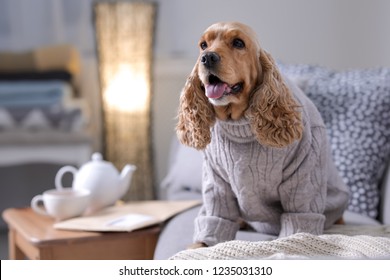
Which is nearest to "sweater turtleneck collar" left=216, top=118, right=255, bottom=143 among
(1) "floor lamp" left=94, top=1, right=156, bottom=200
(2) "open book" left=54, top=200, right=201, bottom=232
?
(2) "open book" left=54, top=200, right=201, bottom=232

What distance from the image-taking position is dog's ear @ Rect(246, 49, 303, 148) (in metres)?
1.10

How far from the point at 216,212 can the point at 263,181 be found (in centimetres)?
14

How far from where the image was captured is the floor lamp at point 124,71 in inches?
96.7

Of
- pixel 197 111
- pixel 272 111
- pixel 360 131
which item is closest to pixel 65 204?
Answer: pixel 197 111

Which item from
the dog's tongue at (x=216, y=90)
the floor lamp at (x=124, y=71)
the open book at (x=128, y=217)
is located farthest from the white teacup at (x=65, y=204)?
the floor lamp at (x=124, y=71)

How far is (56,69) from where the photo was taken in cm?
256

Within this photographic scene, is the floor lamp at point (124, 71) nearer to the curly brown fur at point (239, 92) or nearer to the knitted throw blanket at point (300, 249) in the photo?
the curly brown fur at point (239, 92)

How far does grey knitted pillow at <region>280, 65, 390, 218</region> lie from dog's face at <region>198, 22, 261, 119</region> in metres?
0.58

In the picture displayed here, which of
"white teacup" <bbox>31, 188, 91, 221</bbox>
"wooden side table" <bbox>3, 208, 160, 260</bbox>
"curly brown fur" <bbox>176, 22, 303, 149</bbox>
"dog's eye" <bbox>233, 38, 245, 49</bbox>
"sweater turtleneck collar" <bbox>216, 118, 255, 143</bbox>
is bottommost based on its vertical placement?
"wooden side table" <bbox>3, 208, 160, 260</bbox>

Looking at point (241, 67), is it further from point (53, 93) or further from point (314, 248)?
point (53, 93)

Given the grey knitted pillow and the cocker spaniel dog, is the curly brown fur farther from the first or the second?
the grey knitted pillow

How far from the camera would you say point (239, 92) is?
3.62 ft
